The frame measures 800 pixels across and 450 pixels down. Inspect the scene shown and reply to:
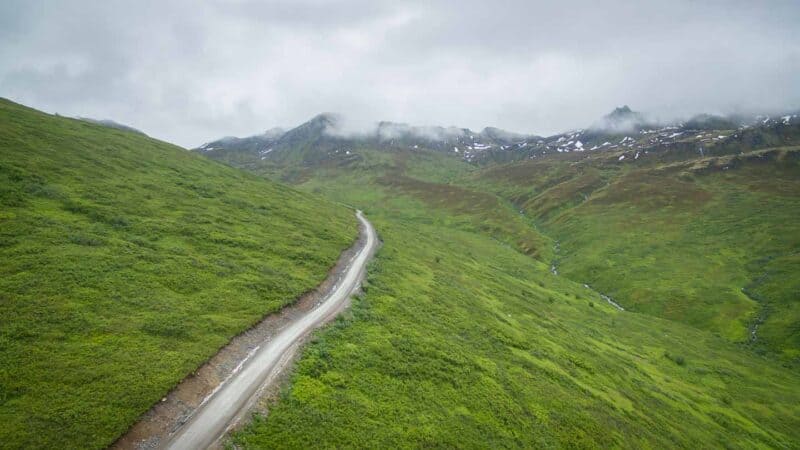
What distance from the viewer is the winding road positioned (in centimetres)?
2123

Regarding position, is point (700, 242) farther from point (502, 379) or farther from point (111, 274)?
point (111, 274)

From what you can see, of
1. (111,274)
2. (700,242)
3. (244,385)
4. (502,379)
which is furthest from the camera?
(700,242)

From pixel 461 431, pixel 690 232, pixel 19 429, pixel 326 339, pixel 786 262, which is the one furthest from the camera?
pixel 690 232

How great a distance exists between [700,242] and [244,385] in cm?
14602

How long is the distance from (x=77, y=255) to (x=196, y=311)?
1342cm

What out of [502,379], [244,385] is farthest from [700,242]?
[244,385]

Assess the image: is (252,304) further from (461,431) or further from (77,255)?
(461,431)

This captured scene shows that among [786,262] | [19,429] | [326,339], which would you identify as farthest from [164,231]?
[786,262]

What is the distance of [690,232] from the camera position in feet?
429

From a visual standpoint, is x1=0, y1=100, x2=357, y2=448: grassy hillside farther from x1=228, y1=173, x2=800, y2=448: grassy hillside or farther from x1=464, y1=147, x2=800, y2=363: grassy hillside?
x1=464, y1=147, x2=800, y2=363: grassy hillside

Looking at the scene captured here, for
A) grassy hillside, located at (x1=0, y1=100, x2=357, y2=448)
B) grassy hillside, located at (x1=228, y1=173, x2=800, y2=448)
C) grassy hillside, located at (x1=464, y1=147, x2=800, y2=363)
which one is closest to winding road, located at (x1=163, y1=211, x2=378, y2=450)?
grassy hillside, located at (x1=228, y1=173, x2=800, y2=448)

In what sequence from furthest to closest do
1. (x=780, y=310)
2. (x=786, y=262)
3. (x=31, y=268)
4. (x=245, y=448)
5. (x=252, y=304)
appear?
(x=786, y=262)
(x=780, y=310)
(x=252, y=304)
(x=31, y=268)
(x=245, y=448)

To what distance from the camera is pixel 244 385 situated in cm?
2583

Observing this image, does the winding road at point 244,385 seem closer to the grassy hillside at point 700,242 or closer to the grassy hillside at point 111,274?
the grassy hillside at point 111,274
